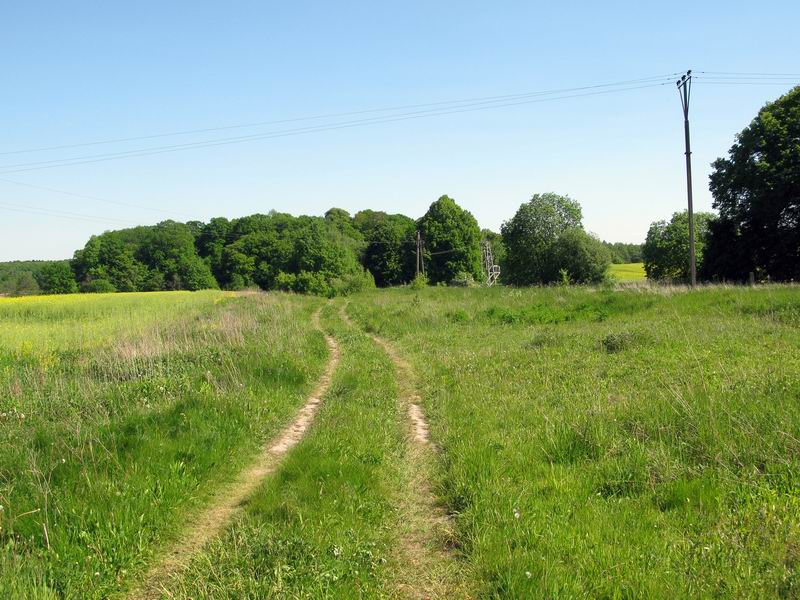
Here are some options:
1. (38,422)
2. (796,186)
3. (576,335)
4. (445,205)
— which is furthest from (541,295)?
(445,205)

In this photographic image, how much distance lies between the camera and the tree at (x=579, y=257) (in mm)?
52281

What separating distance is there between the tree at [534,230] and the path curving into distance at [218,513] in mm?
54673

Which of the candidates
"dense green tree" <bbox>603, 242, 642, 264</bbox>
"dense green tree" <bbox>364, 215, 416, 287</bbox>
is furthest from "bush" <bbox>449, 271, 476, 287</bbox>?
"dense green tree" <bbox>603, 242, 642, 264</bbox>

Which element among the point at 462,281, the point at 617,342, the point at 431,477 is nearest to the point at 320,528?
the point at 431,477

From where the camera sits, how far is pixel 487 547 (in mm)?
3918

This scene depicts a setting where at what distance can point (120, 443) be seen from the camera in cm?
614

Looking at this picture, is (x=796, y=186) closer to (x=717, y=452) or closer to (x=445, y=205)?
(x=717, y=452)

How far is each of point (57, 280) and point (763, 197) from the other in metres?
84.8

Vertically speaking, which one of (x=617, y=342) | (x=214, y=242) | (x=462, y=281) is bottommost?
(x=617, y=342)

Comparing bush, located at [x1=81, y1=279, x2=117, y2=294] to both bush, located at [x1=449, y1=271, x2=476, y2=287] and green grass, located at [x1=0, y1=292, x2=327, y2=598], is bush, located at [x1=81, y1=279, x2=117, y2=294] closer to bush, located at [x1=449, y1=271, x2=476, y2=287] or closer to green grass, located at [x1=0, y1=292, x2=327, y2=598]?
bush, located at [x1=449, y1=271, x2=476, y2=287]

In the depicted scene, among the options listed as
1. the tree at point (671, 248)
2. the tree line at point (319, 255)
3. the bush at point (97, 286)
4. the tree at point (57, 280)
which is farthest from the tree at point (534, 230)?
the tree at point (57, 280)

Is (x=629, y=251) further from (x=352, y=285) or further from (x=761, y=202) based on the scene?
(x=761, y=202)

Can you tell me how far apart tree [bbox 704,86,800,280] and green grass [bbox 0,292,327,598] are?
3108 centimetres

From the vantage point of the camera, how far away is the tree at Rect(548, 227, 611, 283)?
52281mm
